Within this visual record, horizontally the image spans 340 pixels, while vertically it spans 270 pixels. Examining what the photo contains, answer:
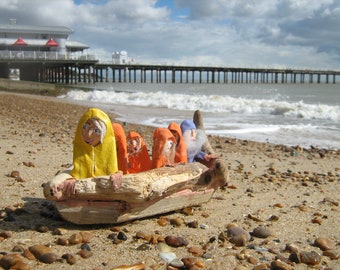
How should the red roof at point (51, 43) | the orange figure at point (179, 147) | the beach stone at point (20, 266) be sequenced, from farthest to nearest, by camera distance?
the red roof at point (51, 43) < the orange figure at point (179, 147) < the beach stone at point (20, 266)

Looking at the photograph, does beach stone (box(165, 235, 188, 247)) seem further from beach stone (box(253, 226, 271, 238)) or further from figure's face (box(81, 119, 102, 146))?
figure's face (box(81, 119, 102, 146))

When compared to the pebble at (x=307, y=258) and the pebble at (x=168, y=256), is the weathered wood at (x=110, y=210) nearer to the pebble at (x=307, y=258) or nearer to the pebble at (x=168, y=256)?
the pebble at (x=168, y=256)

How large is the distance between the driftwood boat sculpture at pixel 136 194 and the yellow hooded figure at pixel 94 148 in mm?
194

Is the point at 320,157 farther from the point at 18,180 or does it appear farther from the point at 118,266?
the point at 118,266

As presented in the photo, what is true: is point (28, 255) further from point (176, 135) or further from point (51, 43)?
point (51, 43)

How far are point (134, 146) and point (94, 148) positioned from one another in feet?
2.07

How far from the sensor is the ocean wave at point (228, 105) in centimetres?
1786

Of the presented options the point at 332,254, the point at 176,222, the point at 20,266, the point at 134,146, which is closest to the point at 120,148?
the point at 134,146

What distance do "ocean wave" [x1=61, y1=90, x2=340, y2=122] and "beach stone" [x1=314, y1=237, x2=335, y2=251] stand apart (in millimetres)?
13494

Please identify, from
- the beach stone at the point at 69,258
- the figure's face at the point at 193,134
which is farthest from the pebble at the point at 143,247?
the figure's face at the point at 193,134

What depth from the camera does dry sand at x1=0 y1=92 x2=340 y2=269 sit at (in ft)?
11.7

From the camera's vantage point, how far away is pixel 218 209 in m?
4.93

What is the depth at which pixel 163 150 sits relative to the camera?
15.0ft

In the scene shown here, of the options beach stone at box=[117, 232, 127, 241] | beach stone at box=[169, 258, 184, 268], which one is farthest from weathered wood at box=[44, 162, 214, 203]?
beach stone at box=[169, 258, 184, 268]
